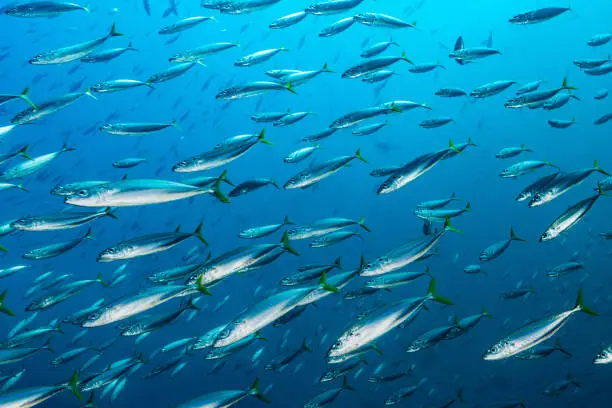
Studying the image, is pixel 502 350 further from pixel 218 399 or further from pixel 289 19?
pixel 289 19

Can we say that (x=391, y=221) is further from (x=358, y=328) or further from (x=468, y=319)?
(x=358, y=328)

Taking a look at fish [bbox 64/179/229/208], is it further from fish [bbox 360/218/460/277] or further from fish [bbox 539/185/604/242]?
fish [bbox 539/185/604/242]

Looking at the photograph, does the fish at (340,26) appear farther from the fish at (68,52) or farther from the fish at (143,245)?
the fish at (143,245)

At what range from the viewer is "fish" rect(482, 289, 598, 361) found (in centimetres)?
327

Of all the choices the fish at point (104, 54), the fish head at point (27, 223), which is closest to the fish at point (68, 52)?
the fish at point (104, 54)

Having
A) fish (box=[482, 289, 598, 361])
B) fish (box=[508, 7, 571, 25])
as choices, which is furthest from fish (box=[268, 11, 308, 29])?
fish (box=[482, 289, 598, 361])

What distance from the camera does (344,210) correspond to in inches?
1409

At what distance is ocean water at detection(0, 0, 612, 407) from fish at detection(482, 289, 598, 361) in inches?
309

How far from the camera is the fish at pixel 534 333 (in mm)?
3268

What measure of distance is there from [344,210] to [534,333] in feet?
107

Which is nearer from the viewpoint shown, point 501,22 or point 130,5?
point 130,5

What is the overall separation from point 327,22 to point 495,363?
107 ft

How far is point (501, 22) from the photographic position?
44.2 m

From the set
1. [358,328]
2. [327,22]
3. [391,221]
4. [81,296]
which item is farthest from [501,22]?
[358,328]
